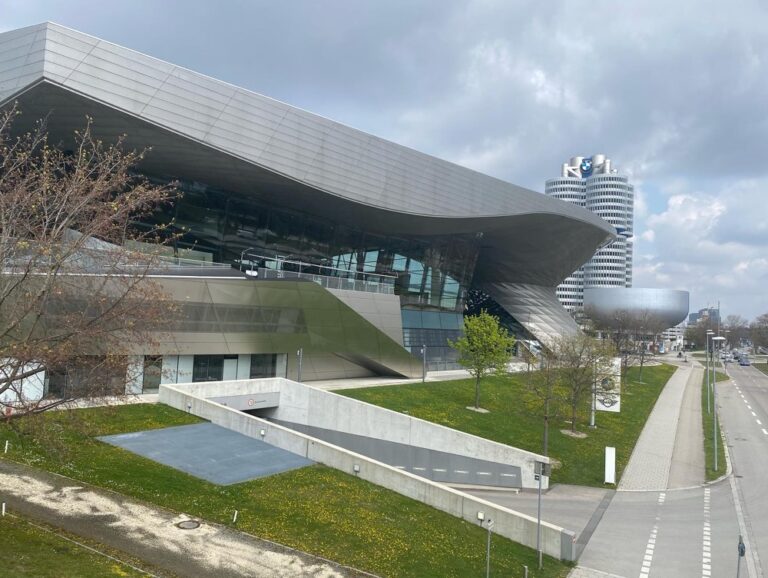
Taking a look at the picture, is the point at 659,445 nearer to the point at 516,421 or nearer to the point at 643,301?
the point at 516,421

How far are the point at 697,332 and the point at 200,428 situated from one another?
140 meters

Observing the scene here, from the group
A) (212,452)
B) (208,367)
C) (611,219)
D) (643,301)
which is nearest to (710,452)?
(212,452)

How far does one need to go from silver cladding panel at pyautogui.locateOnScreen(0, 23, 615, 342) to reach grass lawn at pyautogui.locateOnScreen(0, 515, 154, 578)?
20268 millimetres

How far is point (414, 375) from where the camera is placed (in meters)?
37.7

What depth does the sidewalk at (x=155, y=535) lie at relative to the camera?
9711mm

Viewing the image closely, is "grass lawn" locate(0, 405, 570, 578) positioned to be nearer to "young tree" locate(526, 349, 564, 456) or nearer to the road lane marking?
the road lane marking

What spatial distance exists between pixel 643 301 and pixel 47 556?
121 metres

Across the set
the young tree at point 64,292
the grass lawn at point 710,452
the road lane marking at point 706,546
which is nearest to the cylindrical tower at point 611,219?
the grass lawn at point 710,452

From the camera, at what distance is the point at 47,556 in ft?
29.2

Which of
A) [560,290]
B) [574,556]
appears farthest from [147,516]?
[560,290]

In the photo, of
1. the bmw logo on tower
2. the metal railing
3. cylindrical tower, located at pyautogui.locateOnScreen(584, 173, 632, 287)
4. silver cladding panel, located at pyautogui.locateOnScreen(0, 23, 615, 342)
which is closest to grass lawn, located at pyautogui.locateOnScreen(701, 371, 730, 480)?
silver cladding panel, located at pyautogui.locateOnScreen(0, 23, 615, 342)

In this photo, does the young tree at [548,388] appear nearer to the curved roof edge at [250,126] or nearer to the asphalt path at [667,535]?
the asphalt path at [667,535]

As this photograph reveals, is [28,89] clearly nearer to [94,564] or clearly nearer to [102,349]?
[102,349]

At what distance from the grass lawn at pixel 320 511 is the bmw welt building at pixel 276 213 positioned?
639cm
